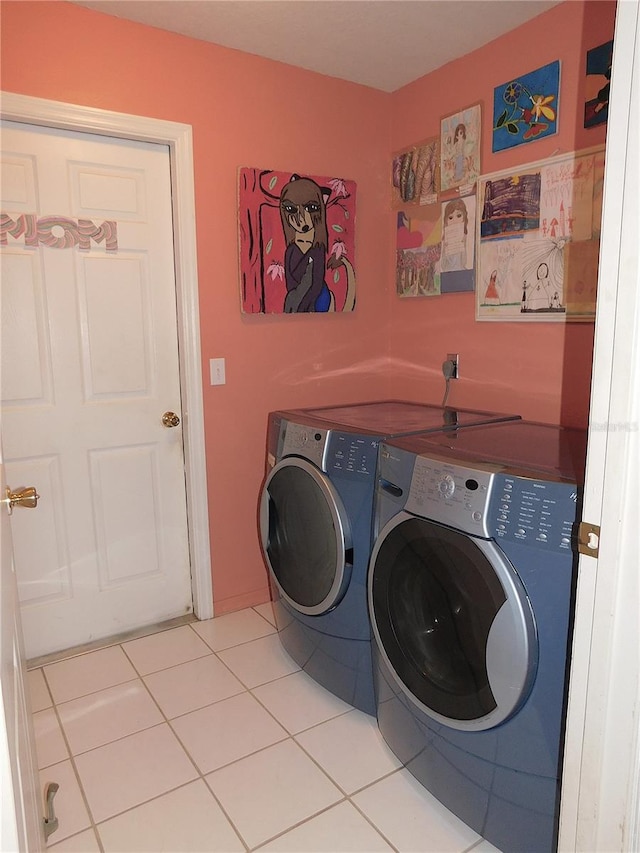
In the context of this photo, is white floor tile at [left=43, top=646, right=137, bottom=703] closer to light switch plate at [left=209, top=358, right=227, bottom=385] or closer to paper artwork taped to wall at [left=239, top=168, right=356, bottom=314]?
light switch plate at [left=209, top=358, right=227, bottom=385]

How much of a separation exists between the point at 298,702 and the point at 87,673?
0.81 meters

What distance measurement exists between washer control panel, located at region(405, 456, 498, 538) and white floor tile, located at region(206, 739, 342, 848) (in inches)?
33.3

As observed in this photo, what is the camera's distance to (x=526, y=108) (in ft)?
6.70

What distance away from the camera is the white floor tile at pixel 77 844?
141 centimetres

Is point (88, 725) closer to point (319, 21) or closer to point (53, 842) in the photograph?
point (53, 842)

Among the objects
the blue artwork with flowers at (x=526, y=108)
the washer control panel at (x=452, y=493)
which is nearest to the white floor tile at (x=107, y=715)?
the washer control panel at (x=452, y=493)

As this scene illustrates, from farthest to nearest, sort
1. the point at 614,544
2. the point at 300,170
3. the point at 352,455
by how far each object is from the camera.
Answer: the point at 300,170
the point at 352,455
the point at 614,544

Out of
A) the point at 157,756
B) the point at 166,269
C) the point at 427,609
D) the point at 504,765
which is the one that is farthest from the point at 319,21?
the point at 157,756

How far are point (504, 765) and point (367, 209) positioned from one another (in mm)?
2277

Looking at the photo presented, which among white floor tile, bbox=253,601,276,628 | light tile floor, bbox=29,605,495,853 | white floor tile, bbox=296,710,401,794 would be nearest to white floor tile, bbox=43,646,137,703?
light tile floor, bbox=29,605,495,853

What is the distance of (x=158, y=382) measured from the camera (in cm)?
234

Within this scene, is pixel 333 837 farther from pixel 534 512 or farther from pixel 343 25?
pixel 343 25

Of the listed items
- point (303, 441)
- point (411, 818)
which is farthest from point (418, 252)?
point (411, 818)

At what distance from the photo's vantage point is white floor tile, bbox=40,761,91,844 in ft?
4.82
